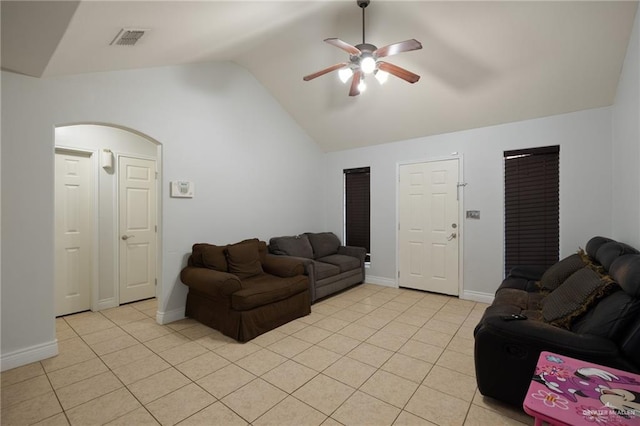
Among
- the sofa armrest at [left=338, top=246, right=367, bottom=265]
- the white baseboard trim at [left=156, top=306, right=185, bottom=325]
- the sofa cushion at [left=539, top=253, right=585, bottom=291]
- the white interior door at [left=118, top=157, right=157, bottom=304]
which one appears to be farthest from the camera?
the sofa armrest at [left=338, top=246, right=367, bottom=265]

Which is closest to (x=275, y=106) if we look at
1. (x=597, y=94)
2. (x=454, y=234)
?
(x=454, y=234)

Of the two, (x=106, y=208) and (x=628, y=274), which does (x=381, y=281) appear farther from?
(x=106, y=208)

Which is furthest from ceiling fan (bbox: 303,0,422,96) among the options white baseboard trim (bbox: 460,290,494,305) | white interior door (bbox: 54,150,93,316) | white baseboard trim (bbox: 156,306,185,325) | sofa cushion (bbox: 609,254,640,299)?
white interior door (bbox: 54,150,93,316)

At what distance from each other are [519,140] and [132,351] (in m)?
4.98

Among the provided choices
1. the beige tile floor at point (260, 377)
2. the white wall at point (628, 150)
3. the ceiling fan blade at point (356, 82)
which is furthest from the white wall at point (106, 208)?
the white wall at point (628, 150)

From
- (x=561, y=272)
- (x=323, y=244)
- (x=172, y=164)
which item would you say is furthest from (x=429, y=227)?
(x=172, y=164)

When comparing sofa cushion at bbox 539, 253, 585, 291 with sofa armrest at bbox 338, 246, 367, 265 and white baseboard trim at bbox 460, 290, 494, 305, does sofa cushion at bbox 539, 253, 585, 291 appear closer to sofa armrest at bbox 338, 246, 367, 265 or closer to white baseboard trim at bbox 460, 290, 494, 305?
white baseboard trim at bbox 460, 290, 494, 305

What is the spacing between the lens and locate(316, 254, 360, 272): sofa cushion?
446 cm

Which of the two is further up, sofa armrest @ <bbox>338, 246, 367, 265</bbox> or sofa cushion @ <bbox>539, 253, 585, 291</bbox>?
sofa cushion @ <bbox>539, 253, 585, 291</bbox>

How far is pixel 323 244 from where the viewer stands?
16.1 ft

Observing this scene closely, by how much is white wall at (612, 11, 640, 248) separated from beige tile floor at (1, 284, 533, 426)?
5.56ft

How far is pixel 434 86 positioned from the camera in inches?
139

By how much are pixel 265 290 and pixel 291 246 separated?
1.34m

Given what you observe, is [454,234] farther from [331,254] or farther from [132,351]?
[132,351]
